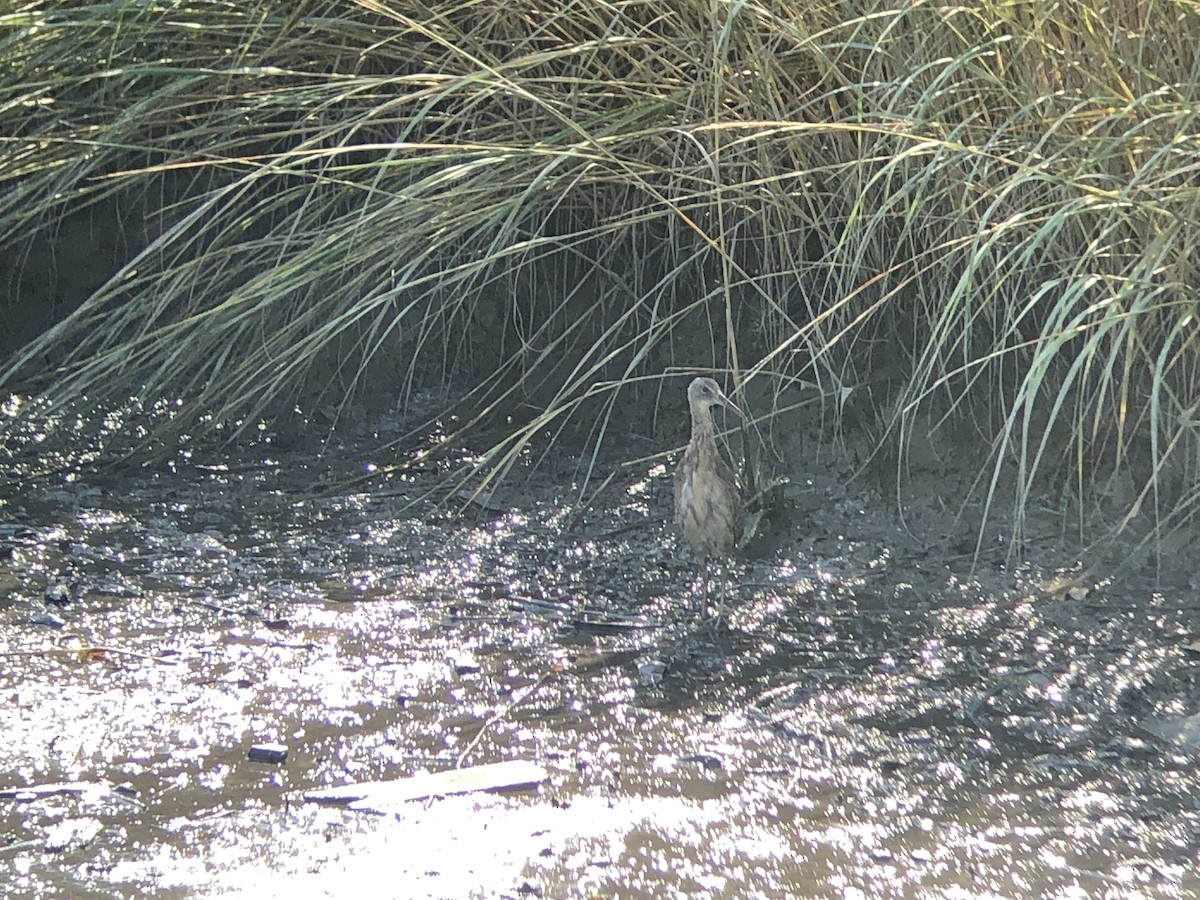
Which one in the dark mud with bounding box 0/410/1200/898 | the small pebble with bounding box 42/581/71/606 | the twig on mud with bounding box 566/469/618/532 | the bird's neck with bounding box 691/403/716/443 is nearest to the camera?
the dark mud with bounding box 0/410/1200/898

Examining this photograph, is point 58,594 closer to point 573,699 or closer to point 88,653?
point 88,653

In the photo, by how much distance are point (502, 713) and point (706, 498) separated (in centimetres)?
83

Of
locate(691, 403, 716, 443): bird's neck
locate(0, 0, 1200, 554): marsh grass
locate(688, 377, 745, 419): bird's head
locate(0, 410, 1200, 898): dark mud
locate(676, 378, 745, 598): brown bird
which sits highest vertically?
locate(0, 0, 1200, 554): marsh grass

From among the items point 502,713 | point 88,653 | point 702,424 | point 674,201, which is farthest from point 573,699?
point 674,201

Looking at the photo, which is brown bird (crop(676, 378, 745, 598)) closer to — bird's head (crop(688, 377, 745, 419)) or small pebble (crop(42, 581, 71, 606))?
bird's head (crop(688, 377, 745, 419))

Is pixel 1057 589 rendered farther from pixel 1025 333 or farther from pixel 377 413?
pixel 377 413

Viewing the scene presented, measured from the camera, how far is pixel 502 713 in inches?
118

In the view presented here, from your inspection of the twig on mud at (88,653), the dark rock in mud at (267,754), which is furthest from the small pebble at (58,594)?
the dark rock in mud at (267,754)

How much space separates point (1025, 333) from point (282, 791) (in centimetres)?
215

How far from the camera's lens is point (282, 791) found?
2.65 meters

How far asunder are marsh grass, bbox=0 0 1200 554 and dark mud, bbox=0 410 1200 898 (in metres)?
0.30

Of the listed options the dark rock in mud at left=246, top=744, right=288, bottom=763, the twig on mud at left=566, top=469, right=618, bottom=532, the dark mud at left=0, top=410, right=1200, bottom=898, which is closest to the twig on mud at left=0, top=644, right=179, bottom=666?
the dark mud at left=0, top=410, right=1200, bottom=898

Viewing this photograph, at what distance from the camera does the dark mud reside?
243 centimetres

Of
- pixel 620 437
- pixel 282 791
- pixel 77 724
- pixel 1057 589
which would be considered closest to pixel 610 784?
pixel 282 791
